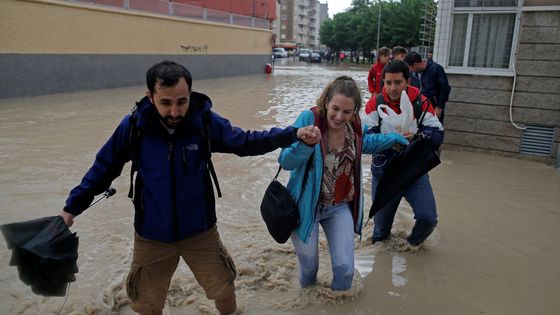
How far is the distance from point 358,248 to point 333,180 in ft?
5.03

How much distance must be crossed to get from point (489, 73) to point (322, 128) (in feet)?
20.1

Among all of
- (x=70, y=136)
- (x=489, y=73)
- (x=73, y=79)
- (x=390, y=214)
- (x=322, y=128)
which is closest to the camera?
(x=322, y=128)

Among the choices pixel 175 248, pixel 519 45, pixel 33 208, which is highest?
pixel 519 45

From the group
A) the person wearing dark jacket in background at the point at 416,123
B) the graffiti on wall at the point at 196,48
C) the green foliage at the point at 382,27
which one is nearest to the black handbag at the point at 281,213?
the person wearing dark jacket in background at the point at 416,123

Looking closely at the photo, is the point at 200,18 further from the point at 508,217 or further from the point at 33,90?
the point at 508,217

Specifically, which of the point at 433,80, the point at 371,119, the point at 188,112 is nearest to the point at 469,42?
the point at 433,80

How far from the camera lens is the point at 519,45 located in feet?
25.3

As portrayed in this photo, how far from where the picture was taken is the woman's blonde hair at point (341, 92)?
310cm

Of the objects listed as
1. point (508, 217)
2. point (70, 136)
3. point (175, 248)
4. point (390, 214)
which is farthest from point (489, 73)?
point (70, 136)

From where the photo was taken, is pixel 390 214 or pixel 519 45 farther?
pixel 519 45

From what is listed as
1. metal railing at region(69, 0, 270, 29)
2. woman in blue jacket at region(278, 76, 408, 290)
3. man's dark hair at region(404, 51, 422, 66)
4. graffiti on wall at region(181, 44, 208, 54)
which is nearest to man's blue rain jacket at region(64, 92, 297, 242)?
woman in blue jacket at region(278, 76, 408, 290)

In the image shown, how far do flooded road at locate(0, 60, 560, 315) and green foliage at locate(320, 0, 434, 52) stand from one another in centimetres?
3312

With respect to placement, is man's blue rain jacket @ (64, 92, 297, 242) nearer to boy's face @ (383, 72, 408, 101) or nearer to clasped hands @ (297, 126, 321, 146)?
clasped hands @ (297, 126, 321, 146)

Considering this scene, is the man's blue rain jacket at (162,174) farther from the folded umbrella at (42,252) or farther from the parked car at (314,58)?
the parked car at (314,58)
